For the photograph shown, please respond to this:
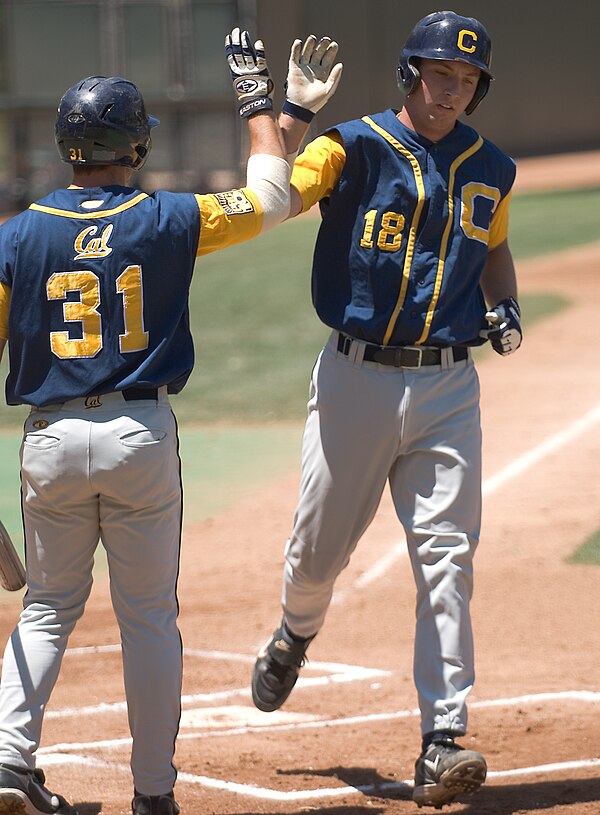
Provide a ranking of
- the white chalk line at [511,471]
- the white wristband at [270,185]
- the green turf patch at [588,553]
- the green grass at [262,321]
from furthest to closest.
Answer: the green grass at [262,321], the green turf patch at [588,553], the white chalk line at [511,471], the white wristband at [270,185]

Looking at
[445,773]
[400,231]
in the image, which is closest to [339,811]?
[445,773]

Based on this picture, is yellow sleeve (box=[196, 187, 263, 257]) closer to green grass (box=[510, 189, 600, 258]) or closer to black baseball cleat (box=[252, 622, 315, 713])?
black baseball cleat (box=[252, 622, 315, 713])

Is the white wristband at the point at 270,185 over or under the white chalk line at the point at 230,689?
over

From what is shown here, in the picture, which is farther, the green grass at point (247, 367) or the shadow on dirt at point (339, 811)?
the green grass at point (247, 367)

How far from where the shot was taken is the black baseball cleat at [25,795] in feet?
11.7

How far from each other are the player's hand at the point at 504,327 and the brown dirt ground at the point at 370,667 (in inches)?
57.1

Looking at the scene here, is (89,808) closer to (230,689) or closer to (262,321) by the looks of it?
(230,689)

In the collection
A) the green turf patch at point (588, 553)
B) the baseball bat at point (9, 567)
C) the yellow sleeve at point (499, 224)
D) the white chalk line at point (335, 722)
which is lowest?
the green turf patch at point (588, 553)

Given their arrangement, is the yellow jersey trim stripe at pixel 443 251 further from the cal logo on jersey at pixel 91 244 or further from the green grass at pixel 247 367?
the green grass at pixel 247 367

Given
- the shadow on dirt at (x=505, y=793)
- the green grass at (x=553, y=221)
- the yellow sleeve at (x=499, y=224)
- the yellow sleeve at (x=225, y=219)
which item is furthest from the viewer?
the green grass at (x=553, y=221)

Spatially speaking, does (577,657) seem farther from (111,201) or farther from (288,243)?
(288,243)

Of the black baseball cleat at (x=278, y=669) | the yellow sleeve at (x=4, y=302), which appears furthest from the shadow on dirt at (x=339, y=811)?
the yellow sleeve at (x=4, y=302)

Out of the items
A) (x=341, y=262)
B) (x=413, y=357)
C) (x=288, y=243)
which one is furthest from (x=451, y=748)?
(x=288, y=243)

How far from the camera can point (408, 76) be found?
429 centimetres
